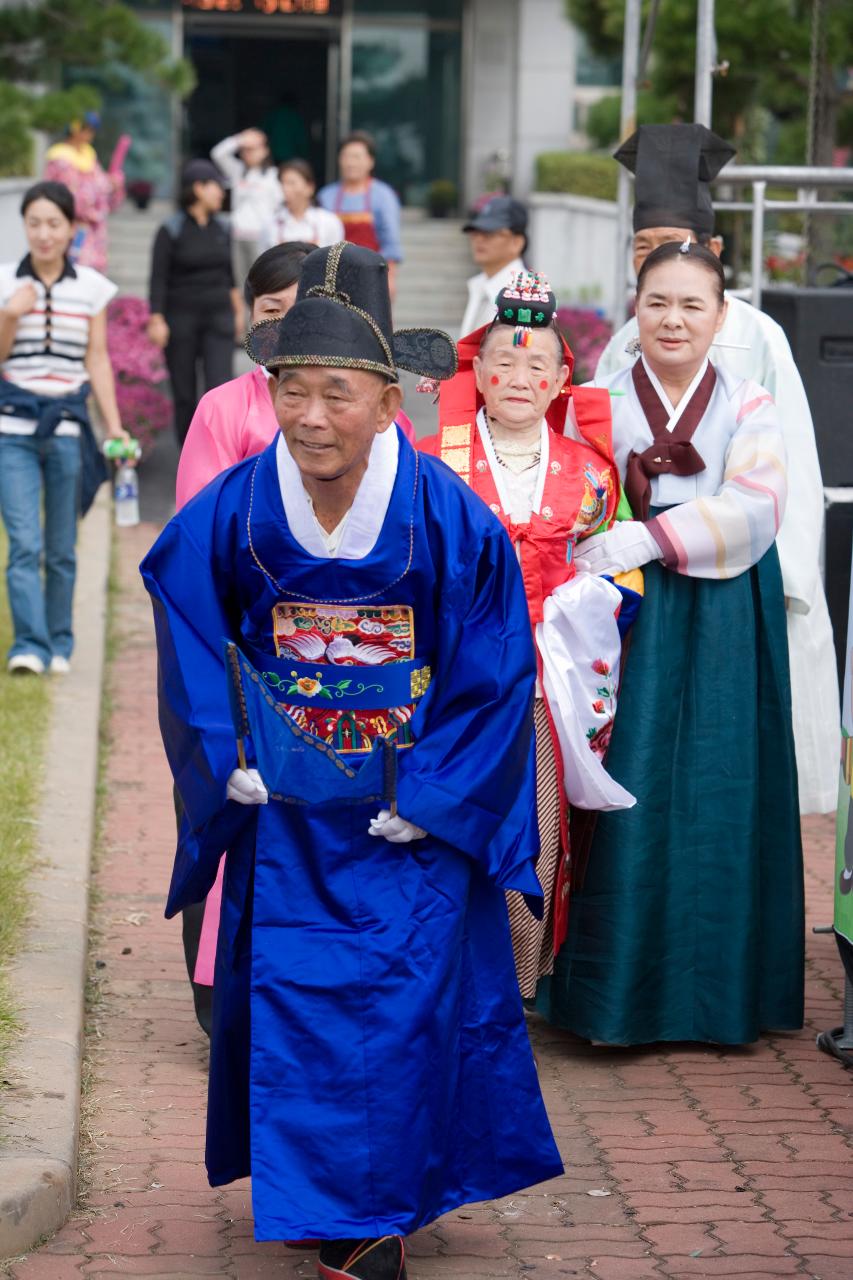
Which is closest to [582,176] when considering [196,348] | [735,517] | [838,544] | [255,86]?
[255,86]

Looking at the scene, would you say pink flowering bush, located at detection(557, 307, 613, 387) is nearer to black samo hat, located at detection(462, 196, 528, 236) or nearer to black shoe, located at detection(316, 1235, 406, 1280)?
black samo hat, located at detection(462, 196, 528, 236)

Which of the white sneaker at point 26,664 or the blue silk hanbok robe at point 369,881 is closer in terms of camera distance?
the blue silk hanbok robe at point 369,881

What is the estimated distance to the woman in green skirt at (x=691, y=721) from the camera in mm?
4910

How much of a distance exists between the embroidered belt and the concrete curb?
1.05 meters

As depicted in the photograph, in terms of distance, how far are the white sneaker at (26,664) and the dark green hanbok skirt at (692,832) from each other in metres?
3.89

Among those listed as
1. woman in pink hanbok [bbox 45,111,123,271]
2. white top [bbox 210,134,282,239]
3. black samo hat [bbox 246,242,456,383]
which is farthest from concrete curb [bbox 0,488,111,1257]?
white top [bbox 210,134,282,239]

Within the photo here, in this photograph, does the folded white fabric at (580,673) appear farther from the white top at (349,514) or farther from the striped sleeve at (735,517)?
the white top at (349,514)

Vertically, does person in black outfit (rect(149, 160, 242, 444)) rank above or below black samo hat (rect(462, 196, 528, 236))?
below

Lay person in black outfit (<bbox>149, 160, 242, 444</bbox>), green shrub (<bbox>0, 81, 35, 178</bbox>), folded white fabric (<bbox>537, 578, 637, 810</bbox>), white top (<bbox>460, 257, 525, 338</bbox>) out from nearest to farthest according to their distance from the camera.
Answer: folded white fabric (<bbox>537, 578, 637, 810</bbox>) < white top (<bbox>460, 257, 525, 338</bbox>) < person in black outfit (<bbox>149, 160, 242, 444</bbox>) < green shrub (<bbox>0, 81, 35, 178</bbox>)

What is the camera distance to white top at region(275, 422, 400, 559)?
11.9 feet

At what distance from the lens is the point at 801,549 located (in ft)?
17.3

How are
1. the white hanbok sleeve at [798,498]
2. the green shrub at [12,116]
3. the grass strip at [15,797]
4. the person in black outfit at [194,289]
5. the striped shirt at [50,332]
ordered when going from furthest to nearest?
the green shrub at [12,116]
the person in black outfit at [194,289]
the striped shirt at [50,332]
the white hanbok sleeve at [798,498]
the grass strip at [15,797]

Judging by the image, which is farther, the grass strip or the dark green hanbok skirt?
the grass strip

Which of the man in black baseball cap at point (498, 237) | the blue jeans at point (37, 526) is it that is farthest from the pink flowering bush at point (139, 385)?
the man in black baseball cap at point (498, 237)
